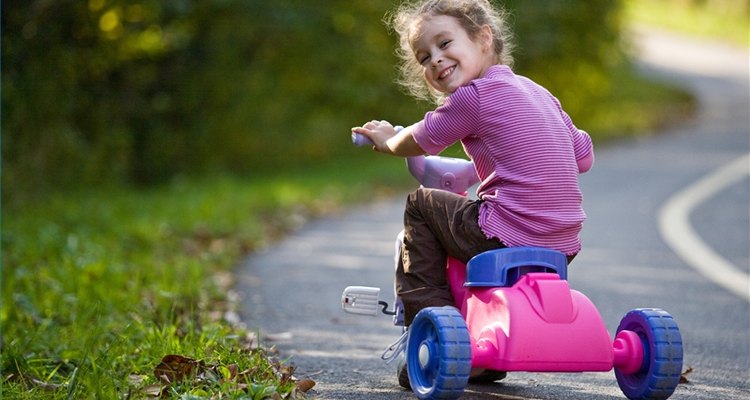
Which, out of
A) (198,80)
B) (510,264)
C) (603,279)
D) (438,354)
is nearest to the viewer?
(438,354)

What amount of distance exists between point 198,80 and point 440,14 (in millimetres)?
11569

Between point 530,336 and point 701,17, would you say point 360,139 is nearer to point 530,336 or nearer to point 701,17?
point 530,336

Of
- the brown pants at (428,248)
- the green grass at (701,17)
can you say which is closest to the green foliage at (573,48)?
the brown pants at (428,248)

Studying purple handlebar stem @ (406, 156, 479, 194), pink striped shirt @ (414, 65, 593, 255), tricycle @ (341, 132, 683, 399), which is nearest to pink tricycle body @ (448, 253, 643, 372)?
tricycle @ (341, 132, 683, 399)

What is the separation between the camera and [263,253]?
916 centimetres

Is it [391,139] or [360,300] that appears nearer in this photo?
[391,139]

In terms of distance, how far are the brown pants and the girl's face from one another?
43 cm

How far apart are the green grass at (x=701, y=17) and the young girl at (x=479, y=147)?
36621 millimetres

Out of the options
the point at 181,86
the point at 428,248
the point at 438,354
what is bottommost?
the point at 438,354

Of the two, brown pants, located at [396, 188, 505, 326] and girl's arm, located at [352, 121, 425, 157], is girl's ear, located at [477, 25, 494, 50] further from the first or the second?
brown pants, located at [396, 188, 505, 326]

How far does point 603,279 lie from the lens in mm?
7668

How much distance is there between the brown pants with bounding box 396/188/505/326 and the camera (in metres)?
4.12

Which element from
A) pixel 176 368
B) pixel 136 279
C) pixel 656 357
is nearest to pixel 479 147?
pixel 656 357

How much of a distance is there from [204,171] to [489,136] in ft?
39.2
